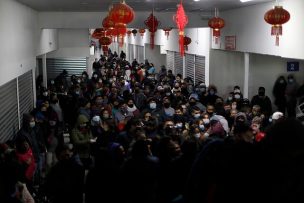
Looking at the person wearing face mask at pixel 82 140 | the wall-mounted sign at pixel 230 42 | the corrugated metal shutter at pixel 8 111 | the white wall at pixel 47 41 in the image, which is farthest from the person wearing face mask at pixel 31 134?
the wall-mounted sign at pixel 230 42

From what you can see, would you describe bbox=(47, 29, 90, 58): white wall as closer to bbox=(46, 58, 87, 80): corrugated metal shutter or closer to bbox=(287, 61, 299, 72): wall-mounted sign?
bbox=(46, 58, 87, 80): corrugated metal shutter

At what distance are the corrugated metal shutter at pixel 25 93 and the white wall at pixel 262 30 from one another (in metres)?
6.87

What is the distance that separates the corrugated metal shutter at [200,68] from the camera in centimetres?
1919

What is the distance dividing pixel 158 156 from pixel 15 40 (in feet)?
22.8

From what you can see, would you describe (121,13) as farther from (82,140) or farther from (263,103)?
(263,103)

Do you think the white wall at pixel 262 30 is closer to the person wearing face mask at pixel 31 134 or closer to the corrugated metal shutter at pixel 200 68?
the corrugated metal shutter at pixel 200 68

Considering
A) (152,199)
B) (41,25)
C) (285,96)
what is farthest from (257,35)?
(152,199)

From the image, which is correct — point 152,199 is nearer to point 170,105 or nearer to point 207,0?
point 170,105

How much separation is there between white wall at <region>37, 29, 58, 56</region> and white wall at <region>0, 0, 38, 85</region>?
1.34m

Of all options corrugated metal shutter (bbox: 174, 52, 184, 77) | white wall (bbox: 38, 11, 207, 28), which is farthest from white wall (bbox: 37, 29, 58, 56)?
corrugated metal shutter (bbox: 174, 52, 184, 77)

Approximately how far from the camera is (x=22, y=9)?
13.1m

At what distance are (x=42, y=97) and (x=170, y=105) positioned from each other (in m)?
4.96

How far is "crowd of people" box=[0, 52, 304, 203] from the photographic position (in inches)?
110

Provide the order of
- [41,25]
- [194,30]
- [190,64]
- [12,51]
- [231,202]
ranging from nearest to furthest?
[231,202], [12,51], [41,25], [194,30], [190,64]
